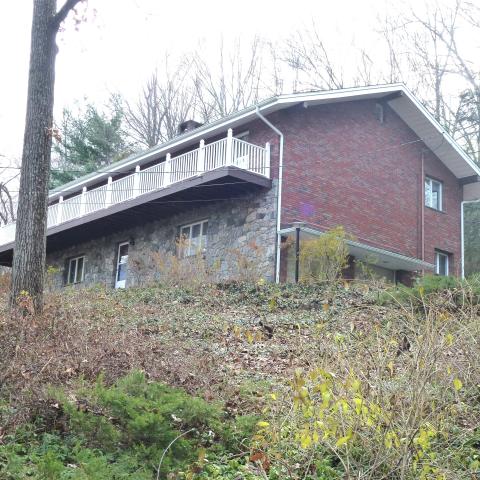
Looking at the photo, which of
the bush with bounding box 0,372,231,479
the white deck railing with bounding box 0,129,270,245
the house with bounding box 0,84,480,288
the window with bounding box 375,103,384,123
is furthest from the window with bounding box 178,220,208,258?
the bush with bounding box 0,372,231,479

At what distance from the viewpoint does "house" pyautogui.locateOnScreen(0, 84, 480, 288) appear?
17.8m

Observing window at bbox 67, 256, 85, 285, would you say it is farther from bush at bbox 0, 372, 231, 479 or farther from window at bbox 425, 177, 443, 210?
bush at bbox 0, 372, 231, 479

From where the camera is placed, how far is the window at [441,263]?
2245 cm

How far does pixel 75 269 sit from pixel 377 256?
10.8 meters

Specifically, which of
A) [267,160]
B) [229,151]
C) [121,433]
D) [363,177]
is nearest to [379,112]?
[363,177]

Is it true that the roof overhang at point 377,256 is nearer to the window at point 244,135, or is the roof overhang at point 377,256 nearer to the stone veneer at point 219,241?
the stone veneer at point 219,241

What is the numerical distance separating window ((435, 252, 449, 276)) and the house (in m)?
0.05

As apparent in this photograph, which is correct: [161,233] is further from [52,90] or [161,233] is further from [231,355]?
[231,355]

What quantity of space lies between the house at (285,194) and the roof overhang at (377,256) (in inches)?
1.9

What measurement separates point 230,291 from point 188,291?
34.1 inches

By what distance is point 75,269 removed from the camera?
2483 centimetres

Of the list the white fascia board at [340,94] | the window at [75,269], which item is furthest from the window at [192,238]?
the window at [75,269]

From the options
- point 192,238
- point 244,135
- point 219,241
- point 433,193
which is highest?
point 244,135

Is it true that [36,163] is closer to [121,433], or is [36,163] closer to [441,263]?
[121,433]
